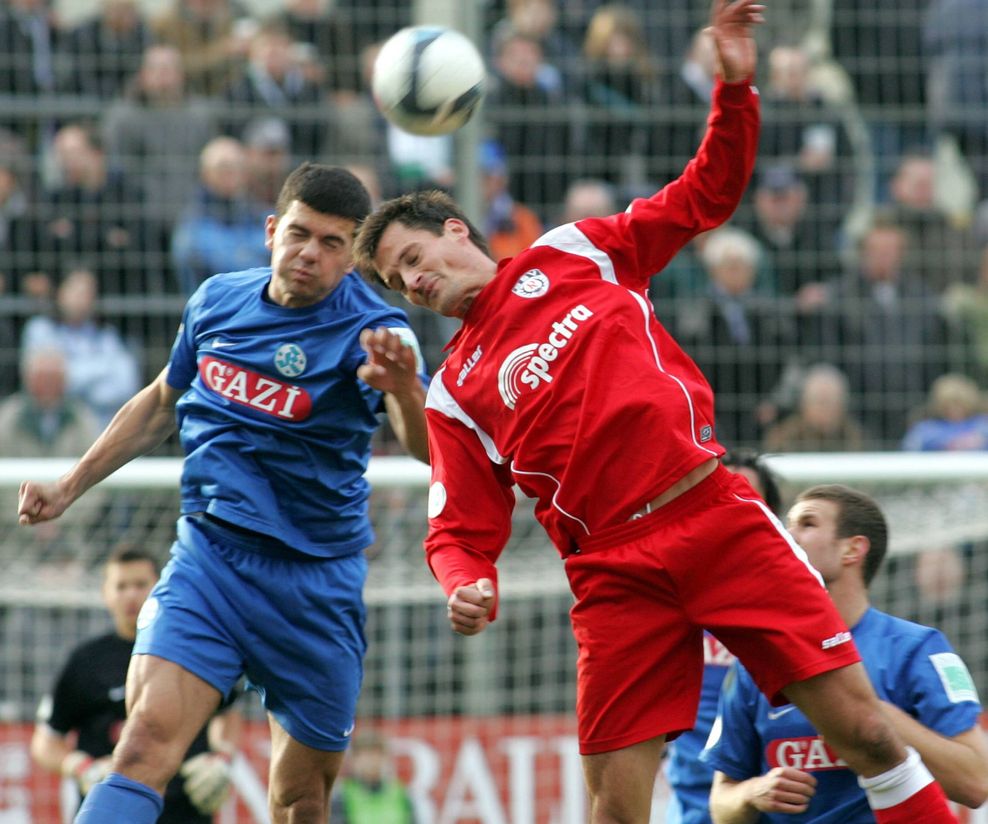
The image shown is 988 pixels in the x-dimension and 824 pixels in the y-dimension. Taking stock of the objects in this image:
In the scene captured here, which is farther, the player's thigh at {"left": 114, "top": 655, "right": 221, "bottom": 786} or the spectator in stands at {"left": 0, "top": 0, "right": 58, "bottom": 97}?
the spectator in stands at {"left": 0, "top": 0, "right": 58, "bottom": 97}

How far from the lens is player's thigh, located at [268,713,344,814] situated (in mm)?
5465

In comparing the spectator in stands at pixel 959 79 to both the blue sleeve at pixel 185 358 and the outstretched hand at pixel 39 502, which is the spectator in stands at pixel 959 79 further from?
the outstretched hand at pixel 39 502

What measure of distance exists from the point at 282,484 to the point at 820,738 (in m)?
1.84

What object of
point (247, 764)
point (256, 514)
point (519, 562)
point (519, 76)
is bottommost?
point (247, 764)

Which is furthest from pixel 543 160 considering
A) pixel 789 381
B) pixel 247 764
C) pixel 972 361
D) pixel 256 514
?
pixel 256 514

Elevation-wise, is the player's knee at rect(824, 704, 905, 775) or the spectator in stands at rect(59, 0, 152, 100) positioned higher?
the spectator in stands at rect(59, 0, 152, 100)

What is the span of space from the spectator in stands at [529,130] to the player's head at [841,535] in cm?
437

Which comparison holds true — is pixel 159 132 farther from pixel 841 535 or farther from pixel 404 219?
pixel 841 535

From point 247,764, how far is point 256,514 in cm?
297

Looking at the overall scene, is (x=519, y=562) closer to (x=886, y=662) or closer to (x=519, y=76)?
(x=519, y=76)

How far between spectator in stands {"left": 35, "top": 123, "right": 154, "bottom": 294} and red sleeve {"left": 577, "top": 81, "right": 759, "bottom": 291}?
4.57m

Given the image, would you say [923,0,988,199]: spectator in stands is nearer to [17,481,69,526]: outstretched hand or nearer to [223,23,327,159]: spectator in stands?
[223,23,327,159]: spectator in stands

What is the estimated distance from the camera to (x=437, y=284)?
4.74 metres

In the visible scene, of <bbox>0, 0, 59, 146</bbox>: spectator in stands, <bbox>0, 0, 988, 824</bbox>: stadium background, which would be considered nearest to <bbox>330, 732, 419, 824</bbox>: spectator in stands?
<bbox>0, 0, 988, 824</bbox>: stadium background
